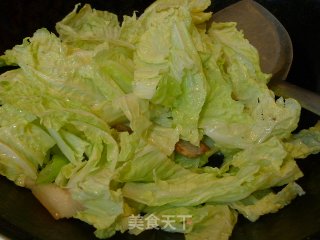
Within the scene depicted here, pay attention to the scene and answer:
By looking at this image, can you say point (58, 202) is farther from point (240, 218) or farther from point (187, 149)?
point (240, 218)

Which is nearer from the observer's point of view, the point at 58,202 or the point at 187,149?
the point at 58,202

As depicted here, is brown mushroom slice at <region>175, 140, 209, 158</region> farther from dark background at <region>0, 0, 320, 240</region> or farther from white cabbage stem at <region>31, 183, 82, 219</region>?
white cabbage stem at <region>31, 183, 82, 219</region>

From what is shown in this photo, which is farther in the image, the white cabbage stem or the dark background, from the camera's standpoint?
the white cabbage stem

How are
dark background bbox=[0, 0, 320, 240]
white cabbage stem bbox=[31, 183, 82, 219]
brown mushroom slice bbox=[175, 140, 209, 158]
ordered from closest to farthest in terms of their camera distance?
dark background bbox=[0, 0, 320, 240] → white cabbage stem bbox=[31, 183, 82, 219] → brown mushroom slice bbox=[175, 140, 209, 158]

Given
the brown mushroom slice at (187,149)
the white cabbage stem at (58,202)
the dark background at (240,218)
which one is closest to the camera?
the dark background at (240,218)

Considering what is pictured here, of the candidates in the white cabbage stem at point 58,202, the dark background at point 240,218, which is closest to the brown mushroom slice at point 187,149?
the dark background at point 240,218

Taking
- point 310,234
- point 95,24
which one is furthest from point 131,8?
point 310,234

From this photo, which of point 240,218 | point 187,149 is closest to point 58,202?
point 187,149

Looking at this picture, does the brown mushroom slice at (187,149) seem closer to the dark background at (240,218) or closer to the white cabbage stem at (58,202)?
the dark background at (240,218)

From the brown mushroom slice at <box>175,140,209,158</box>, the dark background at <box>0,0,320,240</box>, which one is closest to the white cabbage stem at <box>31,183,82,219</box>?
the dark background at <box>0,0,320,240</box>
